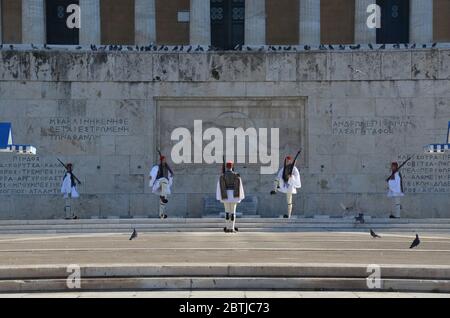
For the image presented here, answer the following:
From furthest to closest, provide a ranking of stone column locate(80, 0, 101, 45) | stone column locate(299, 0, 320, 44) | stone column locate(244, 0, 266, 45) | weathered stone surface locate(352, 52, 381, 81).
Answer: stone column locate(299, 0, 320, 44) < stone column locate(80, 0, 101, 45) < stone column locate(244, 0, 266, 45) < weathered stone surface locate(352, 52, 381, 81)

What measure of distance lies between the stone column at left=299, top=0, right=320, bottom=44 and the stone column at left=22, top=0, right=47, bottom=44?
13.6m

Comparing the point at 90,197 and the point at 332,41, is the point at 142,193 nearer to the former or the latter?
the point at 90,197

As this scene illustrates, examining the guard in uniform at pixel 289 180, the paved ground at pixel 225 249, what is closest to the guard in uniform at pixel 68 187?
the paved ground at pixel 225 249

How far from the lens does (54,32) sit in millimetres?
47281

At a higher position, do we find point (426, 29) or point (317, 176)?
point (426, 29)

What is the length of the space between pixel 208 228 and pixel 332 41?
24633 millimetres

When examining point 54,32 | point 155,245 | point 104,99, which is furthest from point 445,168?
point 54,32

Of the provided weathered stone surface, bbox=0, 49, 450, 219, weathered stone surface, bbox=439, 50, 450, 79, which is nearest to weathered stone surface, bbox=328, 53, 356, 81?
weathered stone surface, bbox=0, 49, 450, 219

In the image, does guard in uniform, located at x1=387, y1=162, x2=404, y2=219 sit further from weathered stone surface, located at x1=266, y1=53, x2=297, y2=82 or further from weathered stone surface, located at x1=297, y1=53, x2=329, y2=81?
weathered stone surface, located at x1=266, y1=53, x2=297, y2=82

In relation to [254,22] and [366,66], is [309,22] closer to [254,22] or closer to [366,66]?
[254,22]

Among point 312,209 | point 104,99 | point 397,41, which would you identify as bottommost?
point 312,209

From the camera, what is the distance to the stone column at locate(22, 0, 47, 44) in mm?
43688

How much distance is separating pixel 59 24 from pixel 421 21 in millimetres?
19925

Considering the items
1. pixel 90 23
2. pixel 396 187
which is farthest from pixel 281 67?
pixel 90 23
